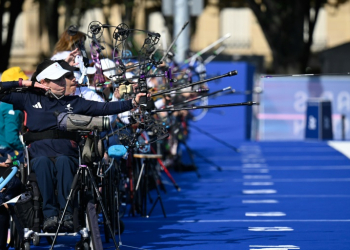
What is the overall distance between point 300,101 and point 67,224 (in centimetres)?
1444

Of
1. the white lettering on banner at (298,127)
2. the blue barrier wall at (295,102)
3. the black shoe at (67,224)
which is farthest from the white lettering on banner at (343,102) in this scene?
the black shoe at (67,224)

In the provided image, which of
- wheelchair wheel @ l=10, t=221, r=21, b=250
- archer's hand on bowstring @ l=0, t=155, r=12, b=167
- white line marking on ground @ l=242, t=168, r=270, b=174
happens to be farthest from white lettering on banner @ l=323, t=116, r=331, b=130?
archer's hand on bowstring @ l=0, t=155, r=12, b=167

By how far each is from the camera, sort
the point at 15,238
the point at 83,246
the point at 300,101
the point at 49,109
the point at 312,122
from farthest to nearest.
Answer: the point at 300,101, the point at 312,122, the point at 15,238, the point at 49,109, the point at 83,246

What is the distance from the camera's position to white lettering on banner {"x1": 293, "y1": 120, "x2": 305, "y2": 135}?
72.0 feet

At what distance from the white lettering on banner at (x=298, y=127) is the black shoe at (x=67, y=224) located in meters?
14.4

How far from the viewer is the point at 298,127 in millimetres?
22031

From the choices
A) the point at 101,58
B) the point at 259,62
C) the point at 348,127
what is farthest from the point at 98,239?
the point at 259,62

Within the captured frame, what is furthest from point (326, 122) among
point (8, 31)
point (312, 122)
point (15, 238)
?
point (15, 238)

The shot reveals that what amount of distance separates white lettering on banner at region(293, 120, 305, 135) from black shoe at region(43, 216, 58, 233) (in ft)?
47.3

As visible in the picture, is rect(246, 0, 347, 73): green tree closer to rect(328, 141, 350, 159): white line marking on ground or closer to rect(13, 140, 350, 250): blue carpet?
rect(328, 141, 350, 159): white line marking on ground

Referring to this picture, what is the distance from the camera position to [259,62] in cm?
3709

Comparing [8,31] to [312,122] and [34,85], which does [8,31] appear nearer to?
[312,122]

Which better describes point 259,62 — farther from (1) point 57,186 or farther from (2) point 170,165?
(1) point 57,186

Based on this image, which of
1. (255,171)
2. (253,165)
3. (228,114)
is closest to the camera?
(255,171)
